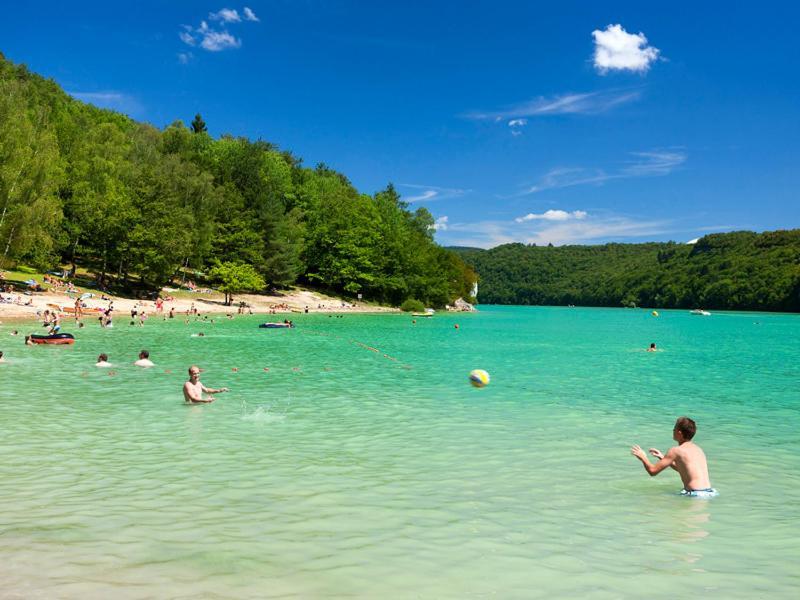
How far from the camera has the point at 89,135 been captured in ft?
317

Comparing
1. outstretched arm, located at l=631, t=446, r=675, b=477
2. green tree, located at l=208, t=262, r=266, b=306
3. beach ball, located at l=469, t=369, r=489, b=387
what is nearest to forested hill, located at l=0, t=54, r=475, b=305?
green tree, located at l=208, t=262, r=266, b=306

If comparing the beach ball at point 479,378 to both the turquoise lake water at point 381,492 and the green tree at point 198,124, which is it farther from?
the green tree at point 198,124

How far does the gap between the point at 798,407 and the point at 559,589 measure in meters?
21.4

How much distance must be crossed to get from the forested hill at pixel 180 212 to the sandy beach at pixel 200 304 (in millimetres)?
3635

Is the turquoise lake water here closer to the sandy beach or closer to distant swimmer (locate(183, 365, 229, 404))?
distant swimmer (locate(183, 365, 229, 404))

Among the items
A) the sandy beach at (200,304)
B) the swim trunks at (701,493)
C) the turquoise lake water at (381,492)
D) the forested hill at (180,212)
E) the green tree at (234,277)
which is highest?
the forested hill at (180,212)

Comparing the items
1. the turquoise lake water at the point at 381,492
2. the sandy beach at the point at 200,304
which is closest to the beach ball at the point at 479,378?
the turquoise lake water at the point at 381,492

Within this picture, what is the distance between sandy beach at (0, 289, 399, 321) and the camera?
60156mm

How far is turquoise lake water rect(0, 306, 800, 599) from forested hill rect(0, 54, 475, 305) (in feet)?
172

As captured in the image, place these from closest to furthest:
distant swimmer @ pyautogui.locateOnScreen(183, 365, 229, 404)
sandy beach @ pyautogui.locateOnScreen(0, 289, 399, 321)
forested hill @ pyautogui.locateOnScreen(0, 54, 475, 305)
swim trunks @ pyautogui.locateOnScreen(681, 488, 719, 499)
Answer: swim trunks @ pyautogui.locateOnScreen(681, 488, 719, 499) → distant swimmer @ pyautogui.locateOnScreen(183, 365, 229, 404) → sandy beach @ pyautogui.locateOnScreen(0, 289, 399, 321) → forested hill @ pyautogui.locateOnScreen(0, 54, 475, 305)

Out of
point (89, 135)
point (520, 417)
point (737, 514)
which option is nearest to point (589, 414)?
point (520, 417)

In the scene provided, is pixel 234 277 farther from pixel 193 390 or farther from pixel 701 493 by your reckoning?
pixel 701 493

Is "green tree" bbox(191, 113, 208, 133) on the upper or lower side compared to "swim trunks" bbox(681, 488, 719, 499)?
upper

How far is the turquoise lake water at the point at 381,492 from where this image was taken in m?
8.02
